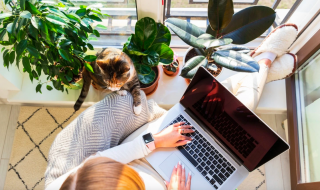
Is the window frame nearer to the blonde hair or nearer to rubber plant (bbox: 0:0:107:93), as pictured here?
the blonde hair

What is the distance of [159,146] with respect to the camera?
3.34 feet

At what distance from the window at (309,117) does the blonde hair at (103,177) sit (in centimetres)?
106

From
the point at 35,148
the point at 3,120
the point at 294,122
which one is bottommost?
the point at 35,148

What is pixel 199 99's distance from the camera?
1.03 meters

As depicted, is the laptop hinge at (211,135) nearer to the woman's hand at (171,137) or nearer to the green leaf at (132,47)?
the woman's hand at (171,137)

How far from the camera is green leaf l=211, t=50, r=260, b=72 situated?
85 cm

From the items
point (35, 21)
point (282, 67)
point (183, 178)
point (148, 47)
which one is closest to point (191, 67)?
point (148, 47)

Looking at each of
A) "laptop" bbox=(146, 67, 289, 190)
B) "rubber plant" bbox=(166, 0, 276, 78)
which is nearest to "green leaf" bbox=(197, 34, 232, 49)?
"rubber plant" bbox=(166, 0, 276, 78)

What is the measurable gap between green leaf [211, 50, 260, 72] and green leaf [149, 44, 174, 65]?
233 millimetres

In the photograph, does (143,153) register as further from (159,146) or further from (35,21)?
(35,21)

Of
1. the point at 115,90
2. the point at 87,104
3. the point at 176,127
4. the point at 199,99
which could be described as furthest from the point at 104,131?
the point at 87,104

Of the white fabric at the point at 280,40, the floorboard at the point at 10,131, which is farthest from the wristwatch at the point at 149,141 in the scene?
the floorboard at the point at 10,131

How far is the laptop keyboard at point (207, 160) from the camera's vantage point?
990 mm

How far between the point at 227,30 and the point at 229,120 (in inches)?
15.4
